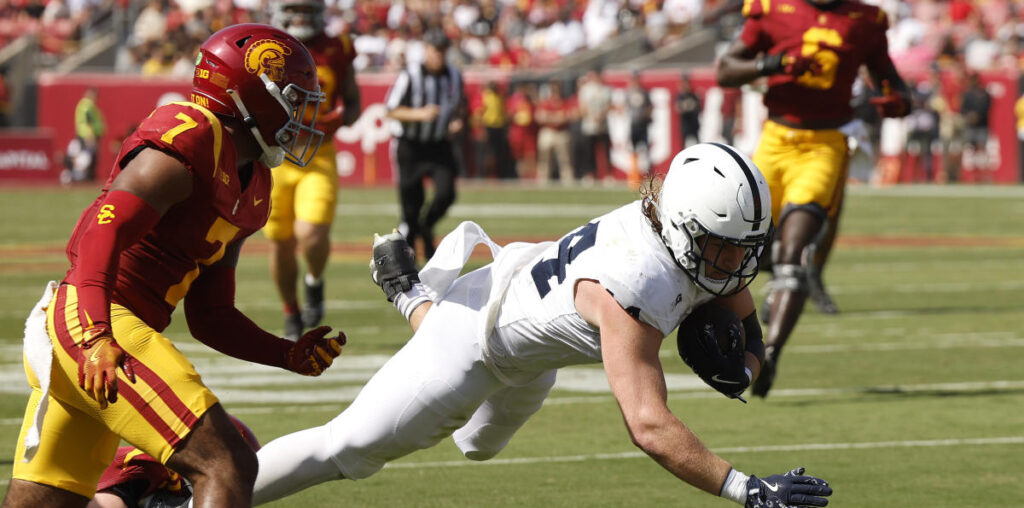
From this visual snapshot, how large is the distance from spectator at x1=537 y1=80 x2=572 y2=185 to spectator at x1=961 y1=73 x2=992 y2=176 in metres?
7.10

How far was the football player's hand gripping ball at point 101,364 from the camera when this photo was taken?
372 centimetres

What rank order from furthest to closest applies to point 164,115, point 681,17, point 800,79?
1. point 681,17
2. point 800,79
3. point 164,115

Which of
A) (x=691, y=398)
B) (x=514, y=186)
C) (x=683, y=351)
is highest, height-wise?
(x=683, y=351)

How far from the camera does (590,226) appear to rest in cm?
465

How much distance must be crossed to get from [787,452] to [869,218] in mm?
14671

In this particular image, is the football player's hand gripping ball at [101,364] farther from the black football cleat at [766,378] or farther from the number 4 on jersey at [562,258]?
the black football cleat at [766,378]

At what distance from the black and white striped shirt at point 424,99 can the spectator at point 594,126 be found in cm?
1554

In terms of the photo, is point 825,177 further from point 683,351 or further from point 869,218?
point 869,218

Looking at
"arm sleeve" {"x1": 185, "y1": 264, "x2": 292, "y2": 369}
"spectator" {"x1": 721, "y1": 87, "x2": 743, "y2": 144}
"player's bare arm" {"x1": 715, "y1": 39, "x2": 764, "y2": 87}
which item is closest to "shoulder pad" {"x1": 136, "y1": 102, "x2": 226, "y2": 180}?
"arm sleeve" {"x1": 185, "y1": 264, "x2": 292, "y2": 369}

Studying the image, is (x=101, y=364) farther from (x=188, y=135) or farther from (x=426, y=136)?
(x=426, y=136)

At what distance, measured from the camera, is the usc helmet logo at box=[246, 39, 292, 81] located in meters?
4.29

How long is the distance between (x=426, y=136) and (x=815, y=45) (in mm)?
5752

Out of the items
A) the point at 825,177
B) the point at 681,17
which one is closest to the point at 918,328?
the point at 825,177

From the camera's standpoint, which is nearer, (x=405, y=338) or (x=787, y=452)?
(x=787, y=452)
